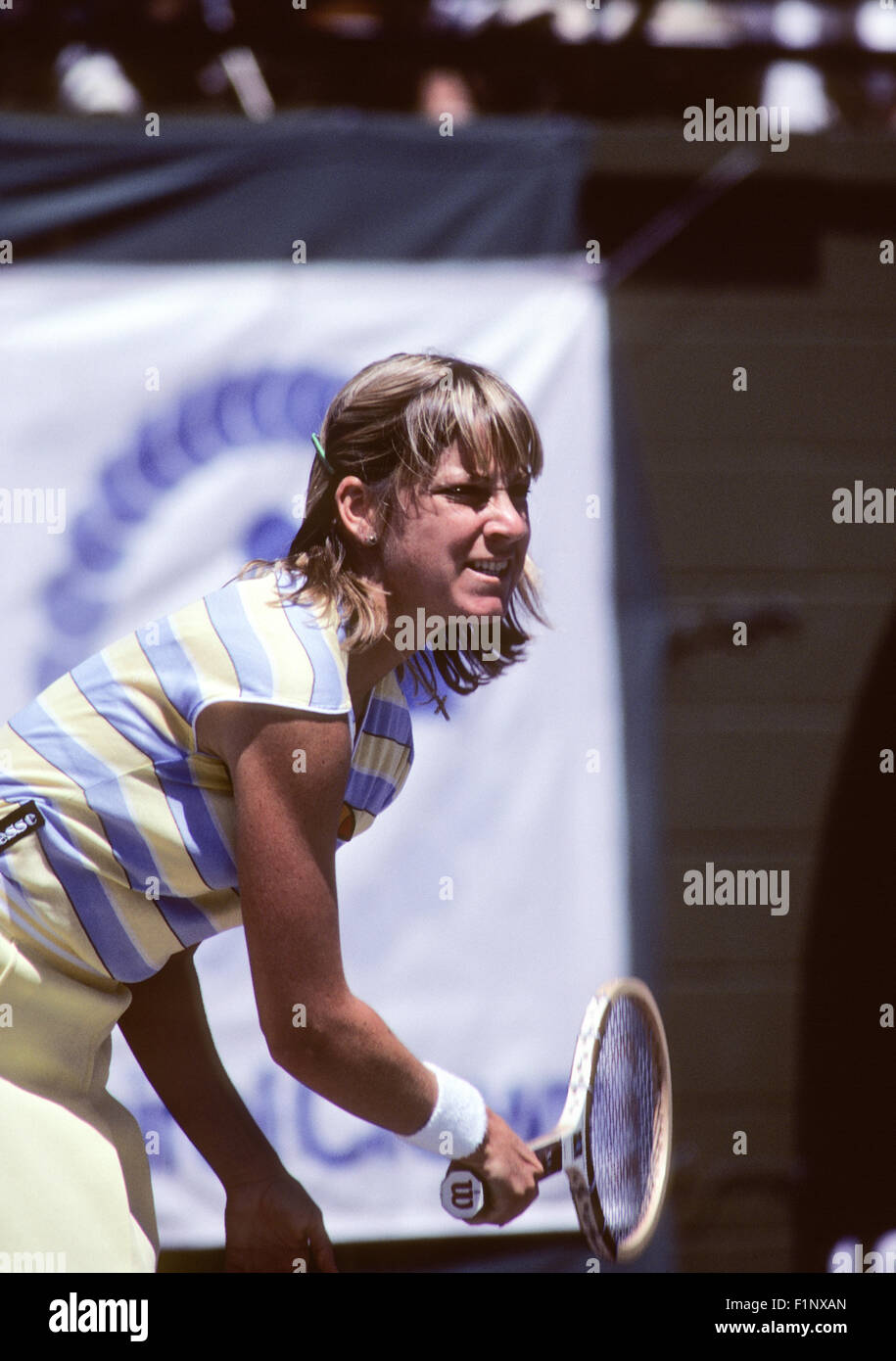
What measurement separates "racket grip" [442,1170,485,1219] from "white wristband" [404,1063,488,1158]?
0.03m

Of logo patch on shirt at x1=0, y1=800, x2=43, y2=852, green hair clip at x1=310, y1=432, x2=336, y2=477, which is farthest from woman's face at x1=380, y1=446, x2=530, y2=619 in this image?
logo patch on shirt at x1=0, y1=800, x2=43, y2=852

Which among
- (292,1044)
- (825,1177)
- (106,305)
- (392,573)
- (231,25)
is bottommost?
(825,1177)

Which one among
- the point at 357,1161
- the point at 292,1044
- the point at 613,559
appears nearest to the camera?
the point at 292,1044

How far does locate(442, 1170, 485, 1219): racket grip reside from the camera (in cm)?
193

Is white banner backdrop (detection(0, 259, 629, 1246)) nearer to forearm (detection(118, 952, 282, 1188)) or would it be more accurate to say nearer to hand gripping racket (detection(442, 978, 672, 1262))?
hand gripping racket (detection(442, 978, 672, 1262))

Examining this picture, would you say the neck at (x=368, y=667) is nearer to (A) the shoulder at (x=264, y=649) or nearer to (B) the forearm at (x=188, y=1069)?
(A) the shoulder at (x=264, y=649)

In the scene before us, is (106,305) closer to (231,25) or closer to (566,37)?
(231,25)

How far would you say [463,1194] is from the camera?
6.37 feet

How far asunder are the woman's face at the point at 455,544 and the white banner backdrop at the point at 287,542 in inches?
39.1

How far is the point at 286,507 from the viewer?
3.24 metres

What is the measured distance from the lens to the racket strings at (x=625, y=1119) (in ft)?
Result: 7.07
